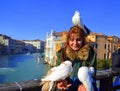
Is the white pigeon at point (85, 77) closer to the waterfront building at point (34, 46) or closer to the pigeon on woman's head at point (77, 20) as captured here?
the pigeon on woman's head at point (77, 20)

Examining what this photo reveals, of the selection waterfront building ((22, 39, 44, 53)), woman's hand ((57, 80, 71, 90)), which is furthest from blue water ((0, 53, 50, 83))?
waterfront building ((22, 39, 44, 53))

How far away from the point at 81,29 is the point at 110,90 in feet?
3.37

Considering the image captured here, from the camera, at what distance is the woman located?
206 cm

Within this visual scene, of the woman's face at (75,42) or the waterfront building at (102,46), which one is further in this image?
the waterfront building at (102,46)

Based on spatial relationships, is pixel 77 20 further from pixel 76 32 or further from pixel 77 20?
pixel 76 32

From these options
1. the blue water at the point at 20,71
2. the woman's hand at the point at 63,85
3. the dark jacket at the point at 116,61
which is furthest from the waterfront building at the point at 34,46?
the woman's hand at the point at 63,85

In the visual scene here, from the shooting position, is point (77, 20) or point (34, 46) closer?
point (77, 20)

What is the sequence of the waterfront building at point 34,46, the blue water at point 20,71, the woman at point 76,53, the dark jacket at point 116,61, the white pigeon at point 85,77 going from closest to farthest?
the white pigeon at point 85,77, the woman at point 76,53, the dark jacket at point 116,61, the blue water at point 20,71, the waterfront building at point 34,46

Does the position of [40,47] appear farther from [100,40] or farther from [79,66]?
[79,66]

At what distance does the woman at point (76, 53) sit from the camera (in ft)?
6.77

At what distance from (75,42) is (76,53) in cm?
9

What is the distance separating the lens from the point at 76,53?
85.2 inches

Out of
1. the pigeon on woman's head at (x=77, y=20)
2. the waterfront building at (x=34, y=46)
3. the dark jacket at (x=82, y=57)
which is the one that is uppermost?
the waterfront building at (x=34, y=46)

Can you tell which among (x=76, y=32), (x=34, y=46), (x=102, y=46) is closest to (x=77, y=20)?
(x=76, y=32)
